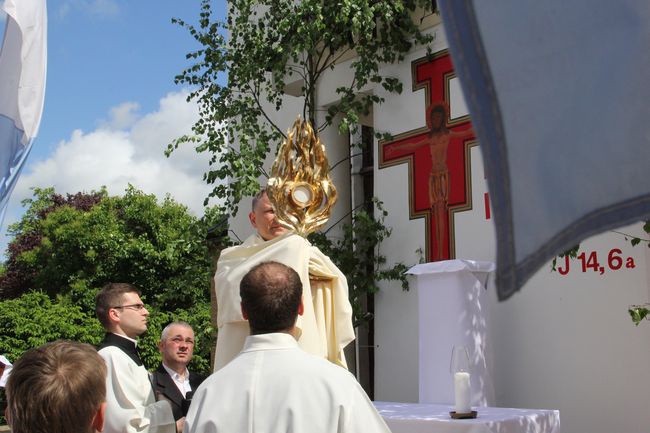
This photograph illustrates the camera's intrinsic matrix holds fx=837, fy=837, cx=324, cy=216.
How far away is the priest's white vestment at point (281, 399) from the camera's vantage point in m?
1.92

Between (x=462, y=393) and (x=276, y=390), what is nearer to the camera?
(x=276, y=390)

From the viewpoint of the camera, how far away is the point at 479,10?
99cm

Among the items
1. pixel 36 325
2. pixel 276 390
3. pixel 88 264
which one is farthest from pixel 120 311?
pixel 88 264

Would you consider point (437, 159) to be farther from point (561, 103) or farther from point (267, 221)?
point (561, 103)

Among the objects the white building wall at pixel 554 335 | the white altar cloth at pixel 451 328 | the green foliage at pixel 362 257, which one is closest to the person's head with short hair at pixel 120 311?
the white altar cloth at pixel 451 328

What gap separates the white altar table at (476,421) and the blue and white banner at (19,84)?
8.22 feet

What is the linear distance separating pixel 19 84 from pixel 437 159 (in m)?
5.09

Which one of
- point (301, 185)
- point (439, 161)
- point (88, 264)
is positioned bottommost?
point (301, 185)

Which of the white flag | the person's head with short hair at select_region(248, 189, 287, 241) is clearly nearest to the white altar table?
the person's head with short hair at select_region(248, 189, 287, 241)

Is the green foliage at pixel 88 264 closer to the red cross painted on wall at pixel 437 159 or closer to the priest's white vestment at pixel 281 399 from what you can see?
the red cross painted on wall at pixel 437 159

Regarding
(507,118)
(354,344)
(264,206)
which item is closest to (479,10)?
(507,118)

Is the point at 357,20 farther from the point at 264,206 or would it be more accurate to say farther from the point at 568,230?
the point at 568,230

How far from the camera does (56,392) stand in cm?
175

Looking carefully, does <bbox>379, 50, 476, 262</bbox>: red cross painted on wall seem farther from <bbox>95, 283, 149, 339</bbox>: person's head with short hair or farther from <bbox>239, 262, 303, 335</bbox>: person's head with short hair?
<bbox>239, 262, 303, 335</bbox>: person's head with short hair
